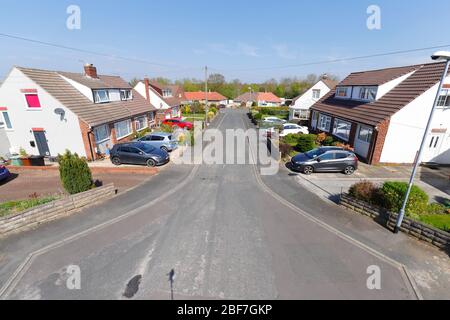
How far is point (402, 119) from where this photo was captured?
15.0 m

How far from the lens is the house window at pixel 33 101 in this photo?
1588 cm

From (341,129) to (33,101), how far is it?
2716 cm

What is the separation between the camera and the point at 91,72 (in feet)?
75.4

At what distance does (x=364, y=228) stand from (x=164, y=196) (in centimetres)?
939

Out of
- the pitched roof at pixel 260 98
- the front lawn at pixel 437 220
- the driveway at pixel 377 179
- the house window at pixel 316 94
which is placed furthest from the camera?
the pitched roof at pixel 260 98

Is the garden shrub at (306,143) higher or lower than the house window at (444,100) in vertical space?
lower

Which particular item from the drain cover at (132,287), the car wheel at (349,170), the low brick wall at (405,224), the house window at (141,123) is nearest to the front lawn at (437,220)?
the low brick wall at (405,224)

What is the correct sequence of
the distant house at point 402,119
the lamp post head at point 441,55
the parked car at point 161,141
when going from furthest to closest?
the parked car at point 161,141 → the distant house at point 402,119 → the lamp post head at point 441,55

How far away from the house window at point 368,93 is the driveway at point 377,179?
6.73 meters

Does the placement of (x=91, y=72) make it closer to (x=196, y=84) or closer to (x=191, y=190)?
(x=191, y=190)

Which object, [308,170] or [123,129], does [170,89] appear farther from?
[308,170]

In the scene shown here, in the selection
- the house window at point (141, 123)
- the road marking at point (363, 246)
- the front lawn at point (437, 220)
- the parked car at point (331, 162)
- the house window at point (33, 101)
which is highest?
the house window at point (33, 101)

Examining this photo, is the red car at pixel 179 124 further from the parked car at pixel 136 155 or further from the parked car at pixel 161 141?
the parked car at pixel 136 155
